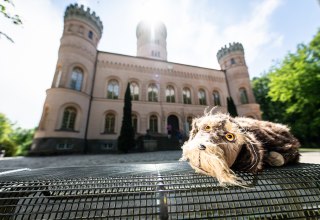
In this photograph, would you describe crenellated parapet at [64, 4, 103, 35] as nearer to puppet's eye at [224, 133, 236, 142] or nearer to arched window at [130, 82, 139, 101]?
arched window at [130, 82, 139, 101]

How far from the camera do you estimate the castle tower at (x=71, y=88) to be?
39.1ft

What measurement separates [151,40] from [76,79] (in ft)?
60.7

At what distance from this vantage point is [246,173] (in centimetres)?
111

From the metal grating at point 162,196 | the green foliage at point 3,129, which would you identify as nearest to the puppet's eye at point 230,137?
the metal grating at point 162,196

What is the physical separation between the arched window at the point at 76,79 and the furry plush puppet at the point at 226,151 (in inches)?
605

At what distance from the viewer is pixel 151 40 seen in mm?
28031

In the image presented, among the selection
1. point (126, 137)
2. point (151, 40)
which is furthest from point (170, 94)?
point (151, 40)

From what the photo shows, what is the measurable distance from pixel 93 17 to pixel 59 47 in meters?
5.22

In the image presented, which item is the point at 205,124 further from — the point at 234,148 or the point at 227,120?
the point at 234,148

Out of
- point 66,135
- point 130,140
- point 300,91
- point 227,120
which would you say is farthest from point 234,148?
point 300,91

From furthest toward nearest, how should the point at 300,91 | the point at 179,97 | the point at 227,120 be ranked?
the point at 179,97, the point at 300,91, the point at 227,120

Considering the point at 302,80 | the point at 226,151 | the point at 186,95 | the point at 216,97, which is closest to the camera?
the point at 226,151

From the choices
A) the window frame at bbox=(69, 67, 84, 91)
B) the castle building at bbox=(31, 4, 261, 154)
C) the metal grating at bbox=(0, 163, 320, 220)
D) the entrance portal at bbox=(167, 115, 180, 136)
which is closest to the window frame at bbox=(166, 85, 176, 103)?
the castle building at bbox=(31, 4, 261, 154)

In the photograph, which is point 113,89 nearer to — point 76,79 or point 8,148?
point 76,79
